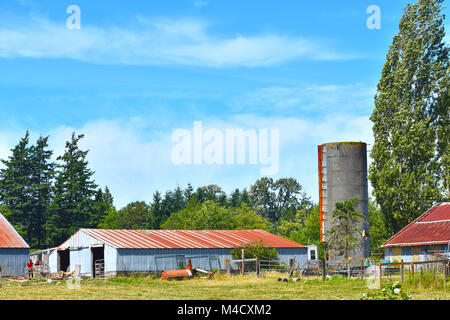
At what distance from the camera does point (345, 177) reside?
53.5 meters

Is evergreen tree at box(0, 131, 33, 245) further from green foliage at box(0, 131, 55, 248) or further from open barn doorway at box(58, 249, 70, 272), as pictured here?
open barn doorway at box(58, 249, 70, 272)

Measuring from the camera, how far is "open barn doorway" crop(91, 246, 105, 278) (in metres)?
45.6

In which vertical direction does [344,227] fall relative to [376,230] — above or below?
above

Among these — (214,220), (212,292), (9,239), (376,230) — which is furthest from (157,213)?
(212,292)

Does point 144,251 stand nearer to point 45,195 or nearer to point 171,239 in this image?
point 171,239

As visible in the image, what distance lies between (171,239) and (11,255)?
13549mm

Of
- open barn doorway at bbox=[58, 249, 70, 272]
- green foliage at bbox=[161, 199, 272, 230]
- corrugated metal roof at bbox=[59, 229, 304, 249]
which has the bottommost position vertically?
open barn doorway at bbox=[58, 249, 70, 272]

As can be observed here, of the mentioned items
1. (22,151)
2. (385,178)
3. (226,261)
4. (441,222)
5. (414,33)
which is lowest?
(226,261)

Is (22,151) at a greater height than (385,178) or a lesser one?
greater

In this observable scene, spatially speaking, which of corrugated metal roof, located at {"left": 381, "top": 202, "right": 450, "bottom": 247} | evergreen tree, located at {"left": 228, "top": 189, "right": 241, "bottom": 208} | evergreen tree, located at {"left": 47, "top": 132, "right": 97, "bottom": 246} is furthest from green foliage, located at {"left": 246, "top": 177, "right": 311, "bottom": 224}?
corrugated metal roof, located at {"left": 381, "top": 202, "right": 450, "bottom": 247}

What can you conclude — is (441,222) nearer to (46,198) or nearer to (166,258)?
(166,258)

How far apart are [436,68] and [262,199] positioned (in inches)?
3223
